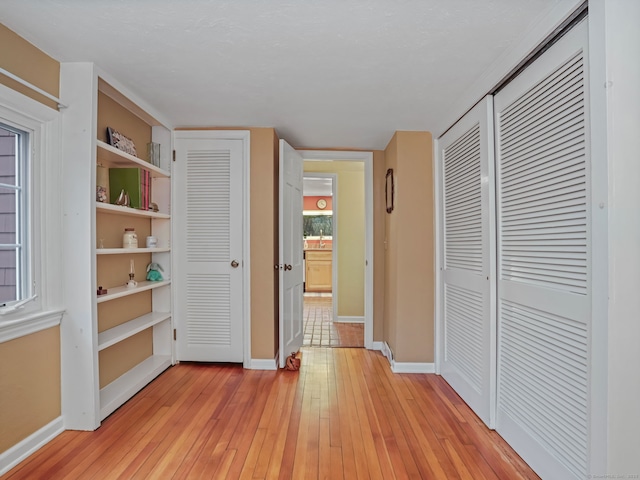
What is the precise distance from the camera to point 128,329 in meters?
2.52

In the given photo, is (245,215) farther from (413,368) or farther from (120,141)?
(413,368)

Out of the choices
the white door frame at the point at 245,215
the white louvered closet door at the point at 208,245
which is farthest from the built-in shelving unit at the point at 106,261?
the white door frame at the point at 245,215

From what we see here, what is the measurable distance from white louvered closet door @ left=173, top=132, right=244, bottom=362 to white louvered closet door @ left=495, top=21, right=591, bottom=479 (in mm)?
2144

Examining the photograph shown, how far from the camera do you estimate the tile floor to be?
4.02m

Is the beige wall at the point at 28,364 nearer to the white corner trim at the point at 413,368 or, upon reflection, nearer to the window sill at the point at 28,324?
the window sill at the point at 28,324

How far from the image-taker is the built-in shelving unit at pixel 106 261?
206 cm

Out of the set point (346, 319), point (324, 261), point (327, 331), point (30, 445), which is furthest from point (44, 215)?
point (324, 261)

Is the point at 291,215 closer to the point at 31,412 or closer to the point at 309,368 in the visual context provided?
→ the point at 309,368

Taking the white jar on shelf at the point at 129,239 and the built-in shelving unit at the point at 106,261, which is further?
the white jar on shelf at the point at 129,239

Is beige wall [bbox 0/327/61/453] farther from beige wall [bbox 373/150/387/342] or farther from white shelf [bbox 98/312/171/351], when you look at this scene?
beige wall [bbox 373/150/387/342]

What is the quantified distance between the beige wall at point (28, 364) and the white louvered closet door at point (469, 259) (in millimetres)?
2597

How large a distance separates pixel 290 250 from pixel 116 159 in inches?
64.1

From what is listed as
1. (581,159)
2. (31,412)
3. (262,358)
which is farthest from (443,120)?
(31,412)

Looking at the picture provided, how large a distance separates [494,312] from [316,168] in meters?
3.29
